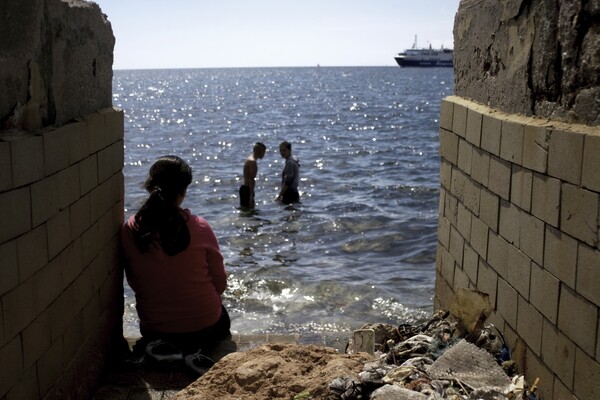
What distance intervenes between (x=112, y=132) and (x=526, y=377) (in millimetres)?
2951

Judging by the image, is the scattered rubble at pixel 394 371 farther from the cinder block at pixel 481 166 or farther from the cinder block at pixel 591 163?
the cinder block at pixel 591 163

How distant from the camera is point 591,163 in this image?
126 inches

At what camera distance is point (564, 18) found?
368 centimetres

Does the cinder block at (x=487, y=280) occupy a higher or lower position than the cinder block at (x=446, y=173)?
lower

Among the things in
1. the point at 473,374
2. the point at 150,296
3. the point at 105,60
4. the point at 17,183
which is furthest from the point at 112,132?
the point at 473,374

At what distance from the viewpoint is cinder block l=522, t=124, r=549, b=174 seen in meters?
3.73

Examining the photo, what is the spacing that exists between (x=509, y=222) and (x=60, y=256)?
7.65 ft

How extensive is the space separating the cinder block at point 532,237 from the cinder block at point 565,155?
12.2 inches

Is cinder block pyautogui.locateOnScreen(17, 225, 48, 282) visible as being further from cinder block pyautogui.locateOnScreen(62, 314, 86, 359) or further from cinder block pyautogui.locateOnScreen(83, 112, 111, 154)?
cinder block pyautogui.locateOnScreen(83, 112, 111, 154)

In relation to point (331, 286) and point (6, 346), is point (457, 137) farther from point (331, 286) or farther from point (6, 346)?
point (331, 286)

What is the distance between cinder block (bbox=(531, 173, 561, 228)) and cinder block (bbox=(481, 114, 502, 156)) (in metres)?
0.62

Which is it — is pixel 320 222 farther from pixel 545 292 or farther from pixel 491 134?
pixel 545 292

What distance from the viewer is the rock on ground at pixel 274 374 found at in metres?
3.99

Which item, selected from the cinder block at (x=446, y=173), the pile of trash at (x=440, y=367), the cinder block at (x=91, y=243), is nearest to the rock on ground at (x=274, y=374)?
the pile of trash at (x=440, y=367)
